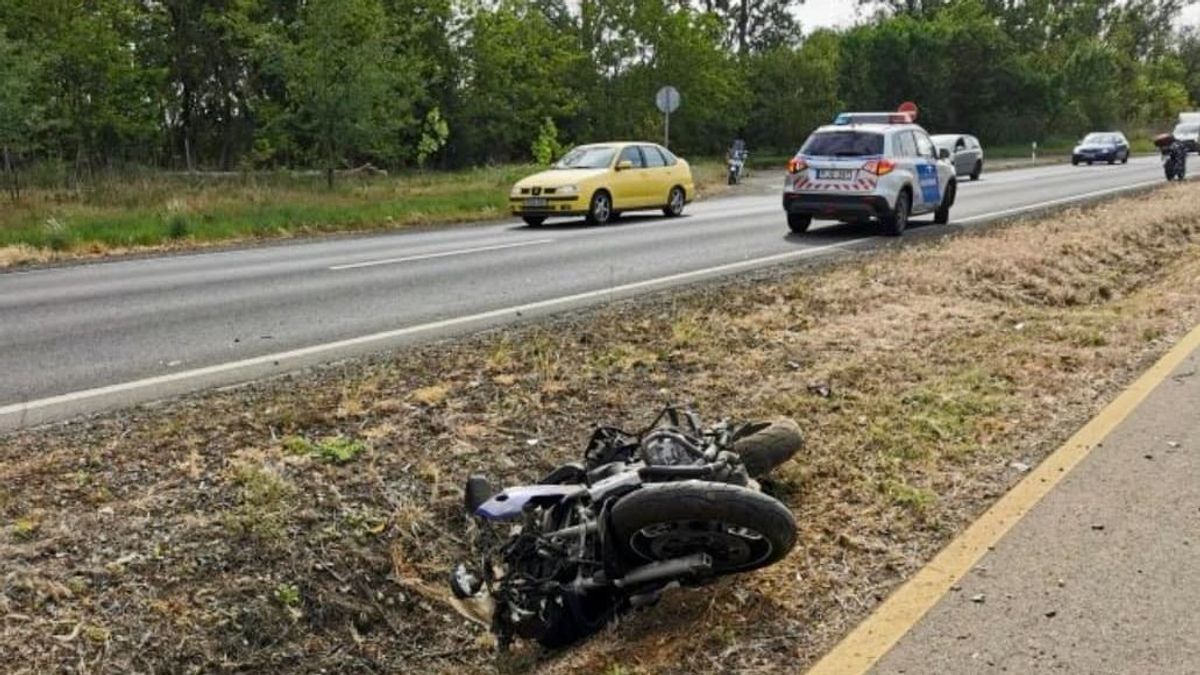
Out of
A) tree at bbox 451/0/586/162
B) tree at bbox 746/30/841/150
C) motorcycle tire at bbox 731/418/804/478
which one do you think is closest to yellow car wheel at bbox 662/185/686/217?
motorcycle tire at bbox 731/418/804/478

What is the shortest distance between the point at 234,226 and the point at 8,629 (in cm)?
1631

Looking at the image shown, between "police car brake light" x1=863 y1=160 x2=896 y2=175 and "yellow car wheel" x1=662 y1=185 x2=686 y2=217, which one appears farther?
"yellow car wheel" x1=662 y1=185 x2=686 y2=217

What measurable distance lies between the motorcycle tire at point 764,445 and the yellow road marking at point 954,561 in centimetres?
85

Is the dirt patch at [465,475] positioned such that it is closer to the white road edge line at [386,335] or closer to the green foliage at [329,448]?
the green foliage at [329,448]

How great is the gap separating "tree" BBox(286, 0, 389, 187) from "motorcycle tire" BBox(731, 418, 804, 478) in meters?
21.4

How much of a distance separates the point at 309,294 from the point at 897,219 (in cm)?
935

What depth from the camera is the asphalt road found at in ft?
24.1

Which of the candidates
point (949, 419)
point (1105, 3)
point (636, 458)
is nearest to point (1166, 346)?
point (949, 419)

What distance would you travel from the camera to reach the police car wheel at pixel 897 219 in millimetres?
16141

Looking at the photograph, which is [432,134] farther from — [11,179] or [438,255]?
[438,255]

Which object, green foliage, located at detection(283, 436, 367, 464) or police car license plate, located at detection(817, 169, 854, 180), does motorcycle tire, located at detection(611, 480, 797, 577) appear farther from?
police car license plate, located at detection(817, 169, 854, 180)

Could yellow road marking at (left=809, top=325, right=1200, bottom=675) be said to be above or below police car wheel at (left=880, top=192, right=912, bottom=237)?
below

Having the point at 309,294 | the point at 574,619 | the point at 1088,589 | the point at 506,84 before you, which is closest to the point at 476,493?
the point at 574,619

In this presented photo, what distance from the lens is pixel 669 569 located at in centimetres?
365
